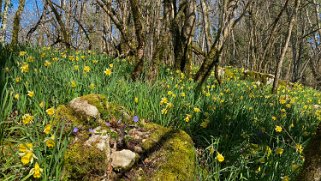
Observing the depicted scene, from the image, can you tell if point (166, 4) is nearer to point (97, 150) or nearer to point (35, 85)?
point (35, 85)

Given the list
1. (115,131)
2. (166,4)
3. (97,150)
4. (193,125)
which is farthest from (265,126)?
(166,4)

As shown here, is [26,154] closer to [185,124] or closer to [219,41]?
[185,124]

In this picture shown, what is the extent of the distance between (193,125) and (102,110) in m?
1.03

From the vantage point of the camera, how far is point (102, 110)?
260 cm

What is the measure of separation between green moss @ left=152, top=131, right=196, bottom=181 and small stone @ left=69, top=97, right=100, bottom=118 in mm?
658

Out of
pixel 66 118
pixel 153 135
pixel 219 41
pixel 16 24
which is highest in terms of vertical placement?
pixel 16 24

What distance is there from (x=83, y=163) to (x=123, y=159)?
28 cm

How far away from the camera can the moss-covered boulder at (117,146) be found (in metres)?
2.06

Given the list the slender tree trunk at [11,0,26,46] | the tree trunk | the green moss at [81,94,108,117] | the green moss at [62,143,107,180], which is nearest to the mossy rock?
the green moss at [62,143,107,180]

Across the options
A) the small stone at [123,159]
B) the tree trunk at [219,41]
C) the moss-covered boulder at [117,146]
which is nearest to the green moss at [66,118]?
the moss-covered boulder at [117,146]

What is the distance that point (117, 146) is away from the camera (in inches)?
91.5

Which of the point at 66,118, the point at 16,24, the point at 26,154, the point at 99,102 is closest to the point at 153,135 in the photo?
the point at 99,102

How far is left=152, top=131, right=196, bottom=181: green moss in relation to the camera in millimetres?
2131

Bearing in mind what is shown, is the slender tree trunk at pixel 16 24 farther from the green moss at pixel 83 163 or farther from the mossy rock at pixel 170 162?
the mossy rock at pixel 170 162
